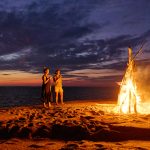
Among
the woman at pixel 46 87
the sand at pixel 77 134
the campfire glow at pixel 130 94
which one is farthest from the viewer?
the woman at pixel 46 87

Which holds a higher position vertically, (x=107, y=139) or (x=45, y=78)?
(x=45, y=78)

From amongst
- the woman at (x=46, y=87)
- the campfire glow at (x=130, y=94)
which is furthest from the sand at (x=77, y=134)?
the woman at (x=46, y=87)

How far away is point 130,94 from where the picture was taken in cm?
1251

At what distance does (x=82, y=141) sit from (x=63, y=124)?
1677mm

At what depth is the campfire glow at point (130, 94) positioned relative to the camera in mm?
12391

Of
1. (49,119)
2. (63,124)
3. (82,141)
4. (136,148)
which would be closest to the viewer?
(136,148)

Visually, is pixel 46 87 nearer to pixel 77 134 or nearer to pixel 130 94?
pixel 130 94

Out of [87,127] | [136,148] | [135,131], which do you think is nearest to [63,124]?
[87,127]

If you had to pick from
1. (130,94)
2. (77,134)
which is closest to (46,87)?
(130,94)

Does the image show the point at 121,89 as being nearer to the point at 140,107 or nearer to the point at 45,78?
the point at 140,107

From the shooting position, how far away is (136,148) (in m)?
7.15

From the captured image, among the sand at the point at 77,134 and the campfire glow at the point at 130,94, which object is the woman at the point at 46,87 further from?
the sand at the point at 77,134

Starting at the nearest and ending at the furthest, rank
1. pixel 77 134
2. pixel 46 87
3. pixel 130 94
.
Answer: pixel 77 134
pixel 130 94
pixel 46 87

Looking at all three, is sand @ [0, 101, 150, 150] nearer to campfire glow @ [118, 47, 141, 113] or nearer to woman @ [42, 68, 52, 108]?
campfire glow @ [118, 47, 141, 113]
